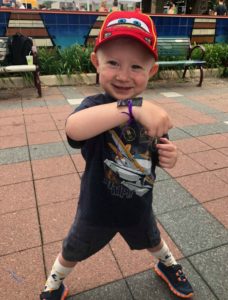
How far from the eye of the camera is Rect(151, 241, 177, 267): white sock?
6.14ft

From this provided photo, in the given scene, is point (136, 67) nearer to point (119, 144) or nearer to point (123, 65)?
point (123, 65)

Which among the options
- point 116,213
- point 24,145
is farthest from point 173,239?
point 24,145

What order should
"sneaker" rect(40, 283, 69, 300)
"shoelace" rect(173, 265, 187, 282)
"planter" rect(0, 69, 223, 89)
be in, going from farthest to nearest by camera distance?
1. "planter" rect(0, 69, 223, 89)
2. "shoelace" rect(173, 265, 187, 282)
3. "sneaker" rect(40, 283, 69, 300)

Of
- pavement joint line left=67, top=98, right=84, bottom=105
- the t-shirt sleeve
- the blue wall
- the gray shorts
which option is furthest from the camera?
Answer: the blue wall

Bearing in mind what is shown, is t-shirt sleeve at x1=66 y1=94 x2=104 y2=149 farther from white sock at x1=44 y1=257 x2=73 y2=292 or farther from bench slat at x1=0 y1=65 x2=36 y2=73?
bench slat at x1=0 y1=65 x2=36 y2=73

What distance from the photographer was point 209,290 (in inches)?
78.8

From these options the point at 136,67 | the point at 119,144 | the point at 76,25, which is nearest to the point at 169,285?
the point at 119,144

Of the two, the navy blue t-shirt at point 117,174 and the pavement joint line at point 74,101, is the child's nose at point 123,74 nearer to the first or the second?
the navy blue t-shirt at point 117,174

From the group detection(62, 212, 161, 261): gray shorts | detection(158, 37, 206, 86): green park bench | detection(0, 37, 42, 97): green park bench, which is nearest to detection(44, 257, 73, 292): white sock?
detection(62, 212, 161, 261): gray shorts

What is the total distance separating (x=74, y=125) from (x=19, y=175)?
2250mm

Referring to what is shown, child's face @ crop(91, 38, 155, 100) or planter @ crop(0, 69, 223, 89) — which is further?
planter @ crop(0, 69, 223, 89)

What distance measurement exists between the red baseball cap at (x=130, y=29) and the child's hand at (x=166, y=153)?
0.38 meters

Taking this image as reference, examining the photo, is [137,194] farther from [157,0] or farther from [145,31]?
[157,0]

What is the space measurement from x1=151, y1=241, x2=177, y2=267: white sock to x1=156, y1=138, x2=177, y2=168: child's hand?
68cm
